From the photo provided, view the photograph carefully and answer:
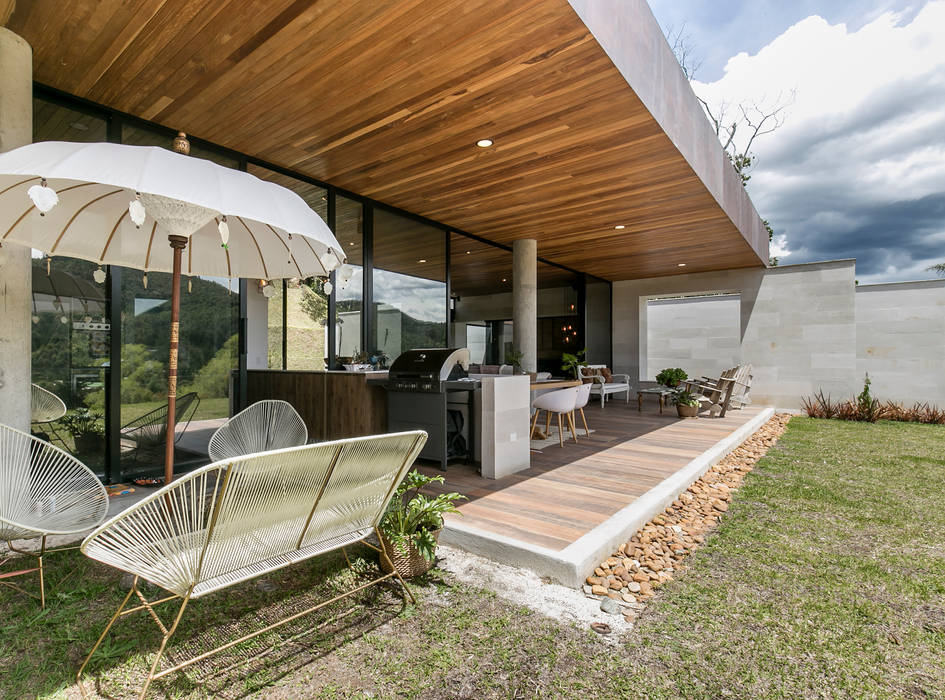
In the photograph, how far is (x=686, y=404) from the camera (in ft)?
26.7

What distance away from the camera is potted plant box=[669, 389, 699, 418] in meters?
8.05

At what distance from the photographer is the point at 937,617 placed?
207 cm

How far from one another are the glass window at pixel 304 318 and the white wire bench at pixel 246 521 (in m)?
3.92

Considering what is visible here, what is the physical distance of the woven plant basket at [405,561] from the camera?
236 cm

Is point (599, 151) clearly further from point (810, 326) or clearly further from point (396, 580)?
point (810, 326)

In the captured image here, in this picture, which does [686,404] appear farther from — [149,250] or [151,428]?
[149,250]

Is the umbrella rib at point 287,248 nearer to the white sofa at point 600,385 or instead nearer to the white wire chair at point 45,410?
the white wire chair at point 45,410

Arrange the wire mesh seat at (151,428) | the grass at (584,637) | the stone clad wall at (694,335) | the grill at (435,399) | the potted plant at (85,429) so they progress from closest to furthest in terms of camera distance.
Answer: the grass at (584,637), the potted plant at (85,429), the wire mesh seat at (151,428), the grill at (435,399), the stone clad wall at (694,335)

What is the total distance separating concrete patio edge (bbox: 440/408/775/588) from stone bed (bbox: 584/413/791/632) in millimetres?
56

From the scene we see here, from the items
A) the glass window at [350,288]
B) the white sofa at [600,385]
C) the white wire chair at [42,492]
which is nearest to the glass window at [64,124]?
the glass window at [350,288]

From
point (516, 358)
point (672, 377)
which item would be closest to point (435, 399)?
point (516, 358)

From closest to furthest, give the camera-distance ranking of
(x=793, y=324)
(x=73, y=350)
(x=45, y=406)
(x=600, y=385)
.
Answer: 1. (x=45, y=406)
2. (x=73, y=350)
3. (x=600, y=385)
4. (x=793, y=324)

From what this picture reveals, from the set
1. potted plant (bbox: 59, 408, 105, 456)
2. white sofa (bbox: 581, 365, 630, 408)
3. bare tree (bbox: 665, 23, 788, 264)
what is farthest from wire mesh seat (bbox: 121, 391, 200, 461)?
Result: bare tree (bbox: 665, 23, 788, 264)

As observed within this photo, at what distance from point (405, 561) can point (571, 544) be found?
905 mm
